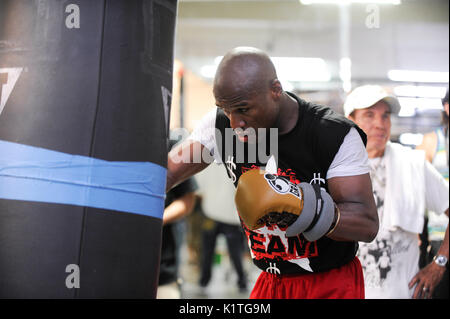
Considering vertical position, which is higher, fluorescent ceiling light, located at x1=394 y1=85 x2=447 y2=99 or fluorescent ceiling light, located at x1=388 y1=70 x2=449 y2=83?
fluorescent ceiling light, located at x1=388 y1=70 x2=449 y2=83

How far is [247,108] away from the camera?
71.0 inches

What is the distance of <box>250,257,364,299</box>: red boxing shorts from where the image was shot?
1943mm

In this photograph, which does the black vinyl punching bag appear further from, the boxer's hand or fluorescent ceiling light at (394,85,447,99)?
fluorescent ceiling light at (394,85,447,99)

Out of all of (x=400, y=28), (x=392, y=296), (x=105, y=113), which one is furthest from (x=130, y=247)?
(x=400, y=28)

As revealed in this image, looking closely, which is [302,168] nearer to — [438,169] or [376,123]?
[376,123]

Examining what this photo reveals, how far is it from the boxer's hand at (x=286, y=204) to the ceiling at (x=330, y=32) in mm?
5997

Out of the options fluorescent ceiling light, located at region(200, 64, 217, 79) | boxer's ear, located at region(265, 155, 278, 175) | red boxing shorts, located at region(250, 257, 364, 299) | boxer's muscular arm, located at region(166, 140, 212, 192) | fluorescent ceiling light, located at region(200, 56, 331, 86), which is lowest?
red boxing shorts, located at region(250, 257, 364, 299)

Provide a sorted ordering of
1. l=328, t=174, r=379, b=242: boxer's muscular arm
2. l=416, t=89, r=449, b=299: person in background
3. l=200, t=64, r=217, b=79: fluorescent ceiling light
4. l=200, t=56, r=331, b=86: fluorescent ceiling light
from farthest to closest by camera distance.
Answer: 1. l=200, t=64, r=217, b=79: fluorescent ceiling light
2. l=200, t=56, r=331, b=86: fluorescent ceiling light
3. l=416, t=89, r=449, b=299: person in background
4. l=328, t=174, r=379, b=242: boxer's muscular arm

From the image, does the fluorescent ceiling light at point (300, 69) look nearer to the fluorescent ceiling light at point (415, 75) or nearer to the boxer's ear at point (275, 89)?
the fluorescent ceiling light at point (415, 75)

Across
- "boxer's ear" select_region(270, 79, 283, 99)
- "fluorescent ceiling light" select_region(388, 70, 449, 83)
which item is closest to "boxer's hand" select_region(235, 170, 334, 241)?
"boxer's ear" select_region(270, 79, 283, 99)

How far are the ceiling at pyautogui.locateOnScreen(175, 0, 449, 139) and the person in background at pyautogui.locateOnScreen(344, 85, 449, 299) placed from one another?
14.1 ft

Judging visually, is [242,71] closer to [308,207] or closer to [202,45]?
[308,207]

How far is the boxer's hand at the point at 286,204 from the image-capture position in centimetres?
151

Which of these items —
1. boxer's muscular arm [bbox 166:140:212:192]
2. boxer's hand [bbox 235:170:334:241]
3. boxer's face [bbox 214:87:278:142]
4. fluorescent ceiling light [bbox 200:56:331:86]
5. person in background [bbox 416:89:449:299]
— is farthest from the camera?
fluorescent ceiling light [bbox 200:56:331:86]
